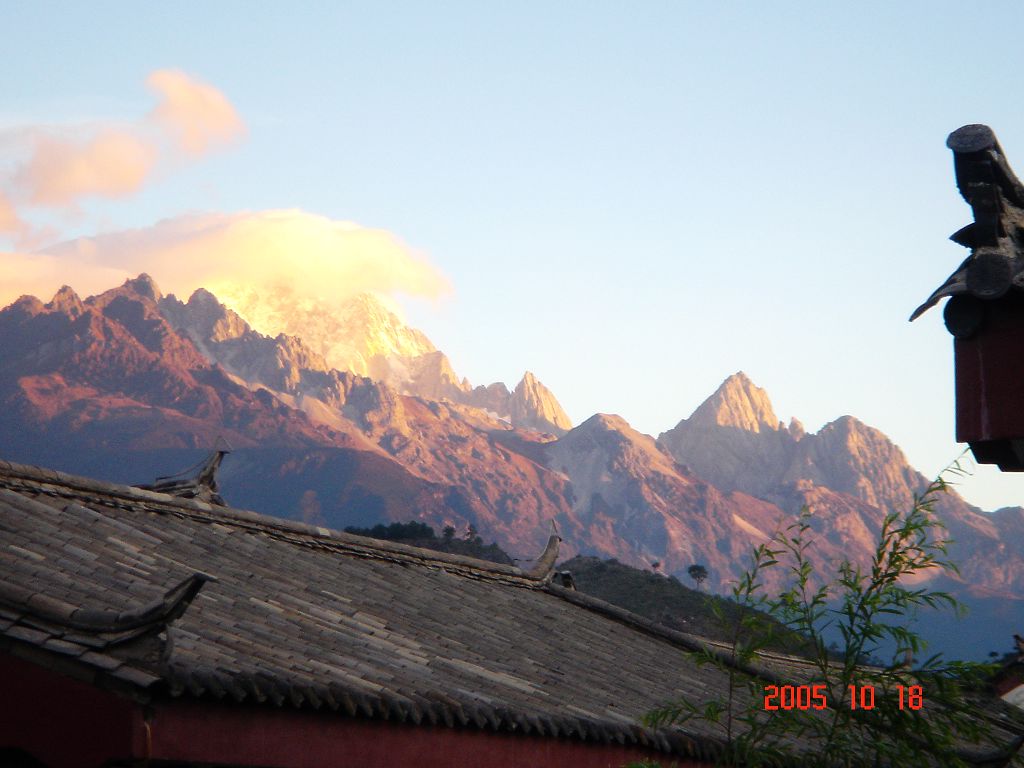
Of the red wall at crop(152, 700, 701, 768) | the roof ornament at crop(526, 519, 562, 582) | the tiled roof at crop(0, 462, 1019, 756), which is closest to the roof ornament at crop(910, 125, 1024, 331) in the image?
the tiled roof at crop(0, 462, 1019, 756)

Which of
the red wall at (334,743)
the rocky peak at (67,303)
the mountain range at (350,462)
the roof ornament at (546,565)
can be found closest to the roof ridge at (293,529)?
the roof ornament at (546,565)

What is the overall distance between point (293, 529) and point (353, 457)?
14864cm

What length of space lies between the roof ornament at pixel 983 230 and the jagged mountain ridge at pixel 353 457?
14109 cm

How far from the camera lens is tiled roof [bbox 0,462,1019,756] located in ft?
25.5

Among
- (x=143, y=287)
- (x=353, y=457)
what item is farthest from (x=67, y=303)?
(x=353, y=457)

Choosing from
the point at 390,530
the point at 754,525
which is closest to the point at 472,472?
the point at 754,525

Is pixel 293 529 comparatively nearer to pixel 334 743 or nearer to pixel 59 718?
pixel 334 743

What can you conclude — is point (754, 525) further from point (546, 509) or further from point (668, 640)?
point (668, 640)

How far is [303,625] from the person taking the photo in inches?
423

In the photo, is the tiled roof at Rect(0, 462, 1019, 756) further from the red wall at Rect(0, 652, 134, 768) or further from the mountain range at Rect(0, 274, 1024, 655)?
the mountain range at Rect(0, 274, 1024, 655)

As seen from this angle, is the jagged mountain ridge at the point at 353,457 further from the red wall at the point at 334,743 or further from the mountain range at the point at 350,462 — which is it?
the red wall at the point at 334,743

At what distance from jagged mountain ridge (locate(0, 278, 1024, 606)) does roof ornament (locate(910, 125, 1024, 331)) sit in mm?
141087

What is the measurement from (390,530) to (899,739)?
Answer: 238 feet

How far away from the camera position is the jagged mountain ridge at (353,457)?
513ft
